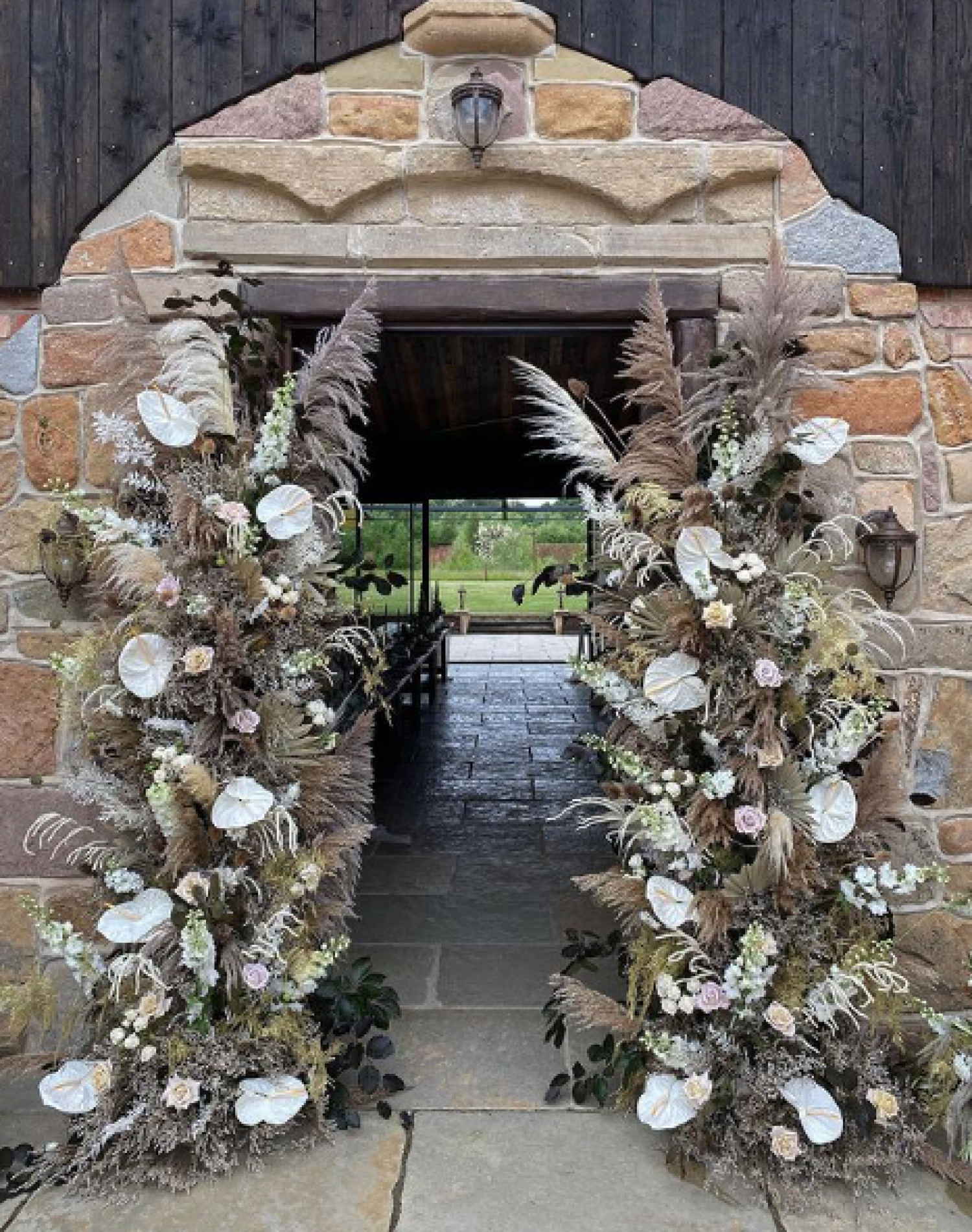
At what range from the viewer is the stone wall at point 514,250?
2.48 meters

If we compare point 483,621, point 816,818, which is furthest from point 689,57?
point 483,621

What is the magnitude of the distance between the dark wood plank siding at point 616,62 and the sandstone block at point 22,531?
0.62 meters

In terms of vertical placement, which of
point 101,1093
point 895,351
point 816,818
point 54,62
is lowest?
point 101,1093

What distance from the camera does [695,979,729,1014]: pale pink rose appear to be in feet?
6.59

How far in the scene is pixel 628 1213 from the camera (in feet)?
6.24

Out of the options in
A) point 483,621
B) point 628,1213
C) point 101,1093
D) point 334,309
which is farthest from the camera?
point 483,621

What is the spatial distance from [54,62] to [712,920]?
2851mm

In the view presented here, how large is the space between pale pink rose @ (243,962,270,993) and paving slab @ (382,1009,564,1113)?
544 mm

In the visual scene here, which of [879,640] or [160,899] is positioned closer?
[160,899]

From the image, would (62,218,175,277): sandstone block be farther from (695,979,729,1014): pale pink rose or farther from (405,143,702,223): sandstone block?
(695,979,729,1014): pale pink rose

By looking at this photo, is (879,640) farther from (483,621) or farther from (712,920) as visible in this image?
(483,621)

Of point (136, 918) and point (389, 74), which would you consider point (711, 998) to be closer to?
point (136, 918)

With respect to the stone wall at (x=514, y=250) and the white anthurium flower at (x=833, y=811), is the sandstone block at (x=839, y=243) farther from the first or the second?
the white anthurium flower at (x=833, y=811)

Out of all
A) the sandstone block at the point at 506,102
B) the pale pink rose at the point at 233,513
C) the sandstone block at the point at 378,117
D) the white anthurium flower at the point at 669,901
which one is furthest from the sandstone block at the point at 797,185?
the white anthurium flower at the point at 669,901
